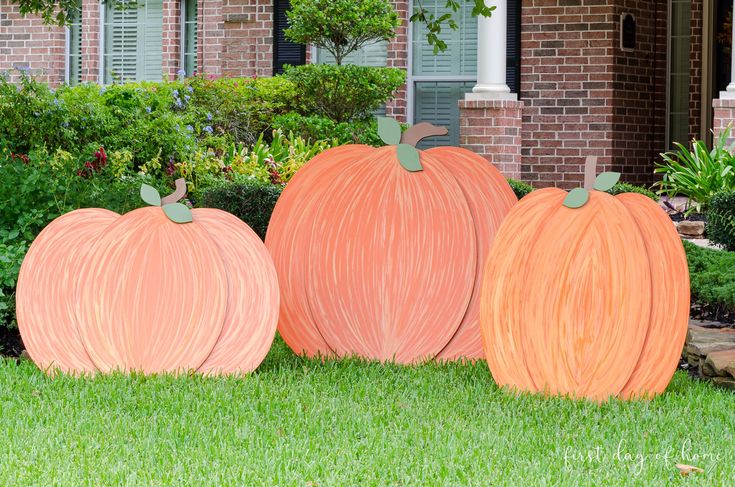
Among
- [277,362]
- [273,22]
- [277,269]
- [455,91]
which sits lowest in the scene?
[277,362]

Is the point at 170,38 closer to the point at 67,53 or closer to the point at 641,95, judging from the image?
the point at 67,53

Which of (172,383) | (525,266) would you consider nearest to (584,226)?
(525,266)

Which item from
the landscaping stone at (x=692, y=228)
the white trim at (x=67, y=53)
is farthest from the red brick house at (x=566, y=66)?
the landscaping stone at (x=692, y=228)

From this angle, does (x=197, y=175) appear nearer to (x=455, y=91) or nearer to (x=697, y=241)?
(x=697, y=241)

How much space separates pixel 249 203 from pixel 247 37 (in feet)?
24.9

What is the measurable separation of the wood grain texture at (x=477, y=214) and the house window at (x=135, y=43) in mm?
11440

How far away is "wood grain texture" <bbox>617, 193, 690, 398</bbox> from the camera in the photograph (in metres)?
4.81

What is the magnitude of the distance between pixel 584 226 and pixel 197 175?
5924 millimetres

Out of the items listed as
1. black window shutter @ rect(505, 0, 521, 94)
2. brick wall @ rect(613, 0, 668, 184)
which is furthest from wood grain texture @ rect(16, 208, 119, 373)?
brick wall @ rect(613, 0, 668, 184)

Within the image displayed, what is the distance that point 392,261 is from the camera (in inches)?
224

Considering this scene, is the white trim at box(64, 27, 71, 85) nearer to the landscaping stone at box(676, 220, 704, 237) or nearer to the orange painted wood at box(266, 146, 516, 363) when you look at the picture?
the landscaping stone at box(676, 220, 704, 237)

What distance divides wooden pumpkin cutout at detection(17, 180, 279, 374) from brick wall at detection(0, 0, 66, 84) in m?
12.2

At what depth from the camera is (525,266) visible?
16.0 ft

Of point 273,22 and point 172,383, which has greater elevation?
point 273,22
